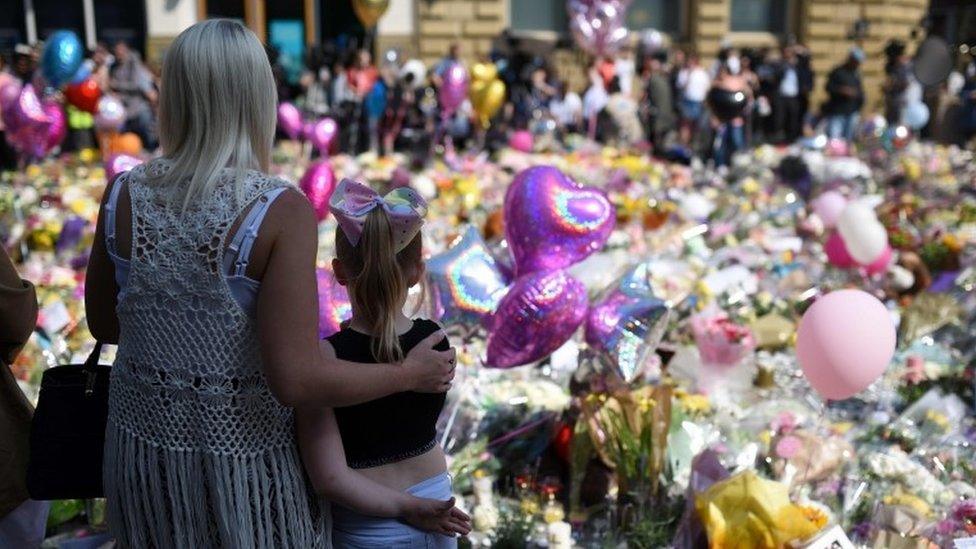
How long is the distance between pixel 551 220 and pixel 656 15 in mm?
15064

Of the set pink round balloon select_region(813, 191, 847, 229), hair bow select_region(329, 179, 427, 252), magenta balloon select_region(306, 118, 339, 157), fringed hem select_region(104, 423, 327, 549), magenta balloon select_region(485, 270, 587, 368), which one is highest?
hair bow select_region(329, 179, 427, 252)

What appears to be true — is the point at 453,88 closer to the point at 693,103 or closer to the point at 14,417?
the point at 693,103

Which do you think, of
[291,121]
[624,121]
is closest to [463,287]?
[291,121]

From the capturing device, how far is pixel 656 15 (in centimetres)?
1717

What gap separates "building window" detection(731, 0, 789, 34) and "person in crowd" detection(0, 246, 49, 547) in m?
16.8

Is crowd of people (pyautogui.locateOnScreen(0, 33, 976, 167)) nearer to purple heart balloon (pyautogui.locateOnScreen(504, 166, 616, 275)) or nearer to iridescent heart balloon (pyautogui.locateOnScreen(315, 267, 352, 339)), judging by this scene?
purple heart balloon (pyautogui.locateOnScreen(504, 166, 616, 275))

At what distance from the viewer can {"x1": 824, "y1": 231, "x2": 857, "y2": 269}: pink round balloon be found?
210 inches

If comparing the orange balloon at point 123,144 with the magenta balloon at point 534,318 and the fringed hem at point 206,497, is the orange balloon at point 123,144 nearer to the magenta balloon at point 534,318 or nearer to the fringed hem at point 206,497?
the magenta balloon at point 534,318

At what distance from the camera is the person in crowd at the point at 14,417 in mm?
1775

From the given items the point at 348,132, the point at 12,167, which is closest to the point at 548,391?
the point at 12,167

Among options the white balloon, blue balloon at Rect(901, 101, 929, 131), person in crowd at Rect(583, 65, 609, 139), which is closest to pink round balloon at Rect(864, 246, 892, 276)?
the white balloon

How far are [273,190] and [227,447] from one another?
39 centimetres

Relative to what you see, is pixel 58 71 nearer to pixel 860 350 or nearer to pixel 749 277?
pixel 749 277

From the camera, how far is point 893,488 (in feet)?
9.89
